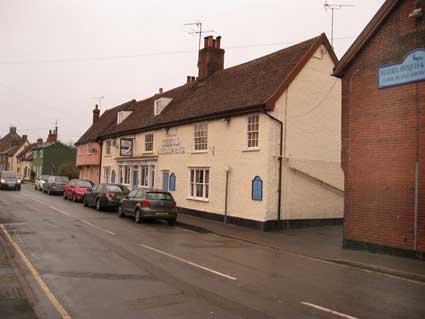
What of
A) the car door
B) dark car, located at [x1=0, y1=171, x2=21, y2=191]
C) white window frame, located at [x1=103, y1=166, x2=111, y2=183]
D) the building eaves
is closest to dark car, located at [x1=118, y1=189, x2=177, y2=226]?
the car door

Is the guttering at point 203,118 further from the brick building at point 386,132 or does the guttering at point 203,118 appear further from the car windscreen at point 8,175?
the car windscreen at point 8,175

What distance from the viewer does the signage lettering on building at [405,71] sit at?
12711mm

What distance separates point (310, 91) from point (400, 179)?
8453mm

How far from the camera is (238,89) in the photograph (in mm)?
22234

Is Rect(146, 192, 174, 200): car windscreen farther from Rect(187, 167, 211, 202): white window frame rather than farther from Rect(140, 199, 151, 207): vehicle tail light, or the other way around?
Rect(187, 167, 211, 202): white window frame

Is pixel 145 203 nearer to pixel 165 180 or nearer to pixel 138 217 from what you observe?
pixel 138 217

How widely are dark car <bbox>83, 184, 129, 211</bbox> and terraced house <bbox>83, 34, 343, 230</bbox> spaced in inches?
114

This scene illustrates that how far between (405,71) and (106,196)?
1655 centimetres

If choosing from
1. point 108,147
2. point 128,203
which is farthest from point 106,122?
point 128,203

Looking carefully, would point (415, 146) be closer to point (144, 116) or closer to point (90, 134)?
point (144, 116)

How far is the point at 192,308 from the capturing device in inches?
267

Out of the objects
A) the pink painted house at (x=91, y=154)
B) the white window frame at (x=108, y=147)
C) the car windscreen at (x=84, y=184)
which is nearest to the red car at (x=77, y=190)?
the car windscreen at (x=84, y=184)

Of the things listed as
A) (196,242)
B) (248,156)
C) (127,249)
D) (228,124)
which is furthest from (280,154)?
(127,249)

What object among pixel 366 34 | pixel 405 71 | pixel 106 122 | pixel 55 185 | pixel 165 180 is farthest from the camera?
pixel 106 122
